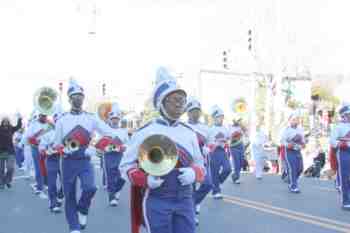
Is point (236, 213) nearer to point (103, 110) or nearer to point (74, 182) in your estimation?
point (74, 182)

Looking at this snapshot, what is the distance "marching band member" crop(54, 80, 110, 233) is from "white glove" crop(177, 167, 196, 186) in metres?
3.64

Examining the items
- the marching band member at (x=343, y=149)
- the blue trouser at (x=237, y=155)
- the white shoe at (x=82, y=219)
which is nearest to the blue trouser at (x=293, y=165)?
the blue trouser at (x=237, y=155)

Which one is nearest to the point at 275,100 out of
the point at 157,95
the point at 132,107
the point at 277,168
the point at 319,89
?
the point at 277,168

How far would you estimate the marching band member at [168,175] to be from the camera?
192 inches

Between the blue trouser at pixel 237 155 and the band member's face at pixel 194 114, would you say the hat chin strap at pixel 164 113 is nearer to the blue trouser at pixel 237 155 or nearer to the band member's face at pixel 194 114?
the band member's face at pixel 194 114

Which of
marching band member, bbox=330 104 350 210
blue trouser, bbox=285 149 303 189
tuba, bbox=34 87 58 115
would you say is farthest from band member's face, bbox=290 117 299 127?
tuba, bbox=34 87 58 115

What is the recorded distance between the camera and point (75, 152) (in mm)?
8352

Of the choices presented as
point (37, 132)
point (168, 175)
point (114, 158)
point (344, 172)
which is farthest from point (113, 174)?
point (168, 175)

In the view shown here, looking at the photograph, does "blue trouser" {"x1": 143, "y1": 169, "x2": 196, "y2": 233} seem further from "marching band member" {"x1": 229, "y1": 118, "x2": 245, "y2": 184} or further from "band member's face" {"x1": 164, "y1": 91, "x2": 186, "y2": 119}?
"marching band member" {"x1": 229, "y1": 118, "x2": 245, "y2": 184}

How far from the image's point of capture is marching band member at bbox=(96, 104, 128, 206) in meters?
12.2

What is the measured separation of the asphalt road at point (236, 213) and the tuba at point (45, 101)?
199 centimetres

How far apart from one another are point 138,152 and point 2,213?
7070 millimetres

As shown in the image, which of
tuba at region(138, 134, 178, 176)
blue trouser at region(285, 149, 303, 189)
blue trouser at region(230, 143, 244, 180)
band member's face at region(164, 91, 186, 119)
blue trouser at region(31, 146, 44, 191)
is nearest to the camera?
tuba at region(138, 134, 178, 176)

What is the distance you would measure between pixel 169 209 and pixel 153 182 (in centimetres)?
27
